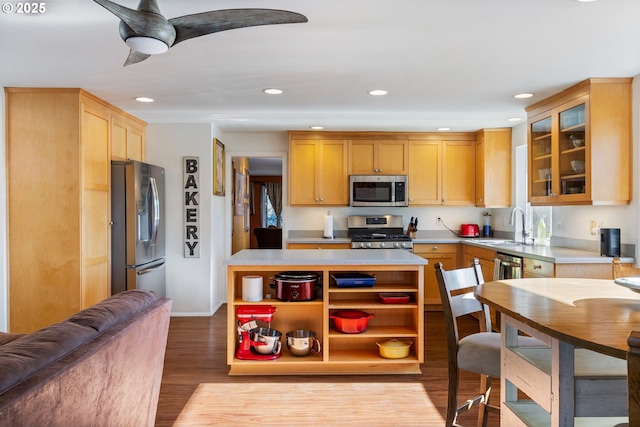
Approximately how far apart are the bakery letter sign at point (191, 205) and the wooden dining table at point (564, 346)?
3905 mm

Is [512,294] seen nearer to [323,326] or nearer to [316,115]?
[323,326]

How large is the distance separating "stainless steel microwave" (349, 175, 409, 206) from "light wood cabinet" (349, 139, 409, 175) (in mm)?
97

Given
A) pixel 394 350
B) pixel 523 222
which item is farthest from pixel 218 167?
pixel 523 222

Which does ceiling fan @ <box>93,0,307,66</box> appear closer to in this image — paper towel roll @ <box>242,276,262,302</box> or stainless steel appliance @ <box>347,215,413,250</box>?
paper towel roll @ <box>242,276,262,302</box>

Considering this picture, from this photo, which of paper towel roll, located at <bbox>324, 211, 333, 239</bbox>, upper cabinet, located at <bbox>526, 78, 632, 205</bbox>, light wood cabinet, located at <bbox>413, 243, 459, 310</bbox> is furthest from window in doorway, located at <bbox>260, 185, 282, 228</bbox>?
upper cabinet, located at <bbox>526, 78, 632, 205</bbox>

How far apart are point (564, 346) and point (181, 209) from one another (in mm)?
4568


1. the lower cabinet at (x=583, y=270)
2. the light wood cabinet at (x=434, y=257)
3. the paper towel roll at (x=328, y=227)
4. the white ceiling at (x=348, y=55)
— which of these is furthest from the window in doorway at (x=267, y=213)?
the lower cabinet at (x=583, y=270)

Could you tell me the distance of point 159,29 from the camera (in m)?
1.98

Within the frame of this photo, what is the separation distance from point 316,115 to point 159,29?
3.31 m

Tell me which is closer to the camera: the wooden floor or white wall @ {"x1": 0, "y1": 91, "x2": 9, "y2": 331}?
the wooden floor

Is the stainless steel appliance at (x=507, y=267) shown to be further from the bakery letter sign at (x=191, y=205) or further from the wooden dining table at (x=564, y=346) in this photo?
the bakery letter sign at (x=191, y=205)

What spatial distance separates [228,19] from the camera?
2.03 meters

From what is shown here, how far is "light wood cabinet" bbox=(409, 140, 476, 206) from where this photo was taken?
586cm

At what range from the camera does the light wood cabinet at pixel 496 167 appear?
18.2 ft
